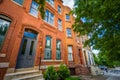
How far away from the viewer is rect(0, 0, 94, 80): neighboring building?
590 centimetres

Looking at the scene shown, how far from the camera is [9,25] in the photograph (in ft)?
20.7

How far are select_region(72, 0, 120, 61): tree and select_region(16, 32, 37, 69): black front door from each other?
4371mm

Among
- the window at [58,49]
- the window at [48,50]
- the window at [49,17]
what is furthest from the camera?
the window at [49,17]

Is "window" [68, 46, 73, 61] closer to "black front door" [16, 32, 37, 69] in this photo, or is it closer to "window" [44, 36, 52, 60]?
"window" [44, 36, 52, 60]

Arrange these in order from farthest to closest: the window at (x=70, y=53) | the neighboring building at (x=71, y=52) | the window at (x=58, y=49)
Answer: the window at (x=70, y=53) < the neighboring building at (x=71, y=52) < the window at (x=58, y=49)

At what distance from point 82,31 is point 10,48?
513 cm

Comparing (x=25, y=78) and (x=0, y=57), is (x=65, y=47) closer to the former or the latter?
(x=25, y=78)

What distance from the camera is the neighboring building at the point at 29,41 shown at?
232 inches

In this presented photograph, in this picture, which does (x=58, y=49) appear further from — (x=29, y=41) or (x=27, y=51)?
(x=27, y=51)

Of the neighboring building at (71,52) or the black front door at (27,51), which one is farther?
the neighboring building at (71,52)

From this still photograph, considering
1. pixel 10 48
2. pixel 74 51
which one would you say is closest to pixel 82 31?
pixel 10 48

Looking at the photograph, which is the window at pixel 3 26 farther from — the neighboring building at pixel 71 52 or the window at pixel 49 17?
the neighboring building at pixel 71 52

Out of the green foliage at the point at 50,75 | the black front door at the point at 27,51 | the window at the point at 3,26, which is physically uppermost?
the window at the point at 3,26

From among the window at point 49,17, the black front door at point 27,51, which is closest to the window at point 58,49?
the window at point 49,17
